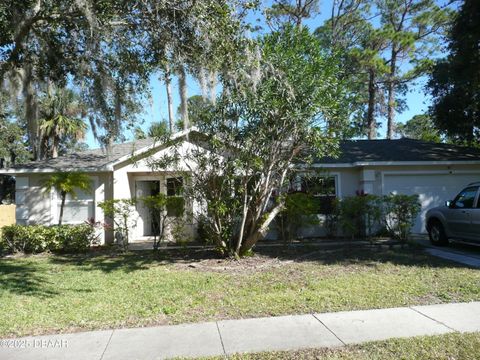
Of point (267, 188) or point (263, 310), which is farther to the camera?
point (267, 188)

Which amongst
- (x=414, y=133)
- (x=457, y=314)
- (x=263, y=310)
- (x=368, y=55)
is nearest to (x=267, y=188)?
(x=263, y=310)

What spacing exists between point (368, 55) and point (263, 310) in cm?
2008

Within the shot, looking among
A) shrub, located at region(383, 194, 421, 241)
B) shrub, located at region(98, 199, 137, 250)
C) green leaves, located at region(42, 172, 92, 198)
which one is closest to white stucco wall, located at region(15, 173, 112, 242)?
green leaves, located at region(42, 172, 92, 198)

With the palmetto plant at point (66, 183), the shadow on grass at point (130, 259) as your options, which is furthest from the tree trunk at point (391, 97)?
the palmetto plant at point (66, 183)

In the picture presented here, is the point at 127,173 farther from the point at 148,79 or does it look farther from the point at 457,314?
the point at 457,314

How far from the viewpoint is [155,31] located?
300 inches

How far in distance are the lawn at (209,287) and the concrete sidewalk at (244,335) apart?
343mm

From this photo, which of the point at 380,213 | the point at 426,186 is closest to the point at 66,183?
the point at 380,213

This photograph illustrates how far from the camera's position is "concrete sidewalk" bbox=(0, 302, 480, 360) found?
179 inches

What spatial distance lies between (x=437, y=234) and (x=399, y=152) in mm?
4637

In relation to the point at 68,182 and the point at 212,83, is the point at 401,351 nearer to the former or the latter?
the point at 212,83

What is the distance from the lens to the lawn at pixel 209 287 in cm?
582

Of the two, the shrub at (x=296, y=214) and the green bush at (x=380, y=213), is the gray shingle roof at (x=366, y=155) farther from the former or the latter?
the shrub at (x=296, y=214)

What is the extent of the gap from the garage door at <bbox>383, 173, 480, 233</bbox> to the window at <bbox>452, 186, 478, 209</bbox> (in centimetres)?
357
